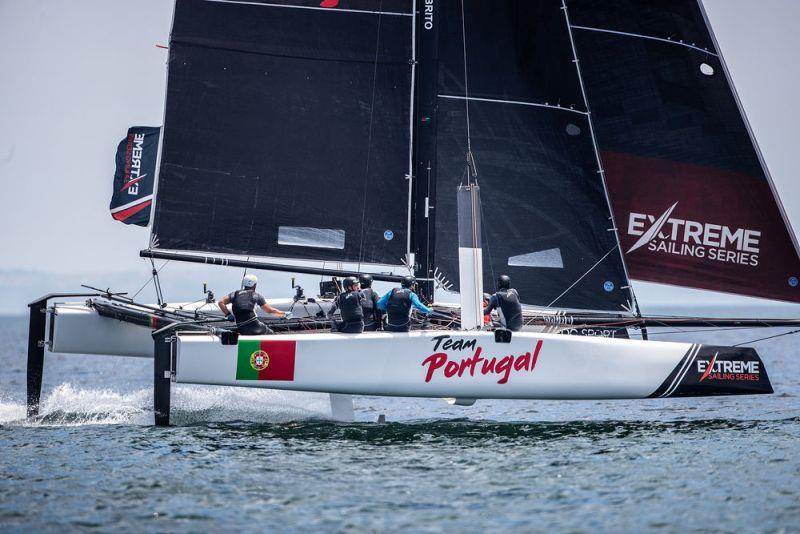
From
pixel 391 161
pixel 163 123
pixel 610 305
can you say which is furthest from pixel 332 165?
pixel 610 305

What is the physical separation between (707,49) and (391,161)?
206 inches

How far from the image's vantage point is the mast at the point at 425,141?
1455 cm

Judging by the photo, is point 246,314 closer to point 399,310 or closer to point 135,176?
point 399,310

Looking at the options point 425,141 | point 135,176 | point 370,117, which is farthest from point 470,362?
point 135,176

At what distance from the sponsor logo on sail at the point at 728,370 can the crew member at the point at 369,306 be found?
163 inches

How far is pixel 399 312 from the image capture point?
41.8 feet

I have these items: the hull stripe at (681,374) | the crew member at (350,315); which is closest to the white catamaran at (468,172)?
the hull stripe at (681,374)

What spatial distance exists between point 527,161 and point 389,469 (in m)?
6.49

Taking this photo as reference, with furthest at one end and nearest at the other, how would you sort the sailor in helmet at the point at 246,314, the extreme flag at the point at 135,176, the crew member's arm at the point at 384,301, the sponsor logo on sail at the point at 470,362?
the extreme flag at the point at 135,176, the crew member's arm at the point at 384,301, the sailor in helmet at the point at 246,314, the sponsor logo on sail at the point at 470,362

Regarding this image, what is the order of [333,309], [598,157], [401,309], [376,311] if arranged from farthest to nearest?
[598,157]
[333,309]
[376,311]
[401,309]

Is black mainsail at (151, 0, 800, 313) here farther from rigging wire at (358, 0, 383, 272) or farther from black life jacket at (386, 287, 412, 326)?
black life jacket at (386, 287, 412, 326)

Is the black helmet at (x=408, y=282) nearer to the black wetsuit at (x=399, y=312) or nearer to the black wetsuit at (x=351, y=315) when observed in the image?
the black wetsuit at (x=399, y=312)

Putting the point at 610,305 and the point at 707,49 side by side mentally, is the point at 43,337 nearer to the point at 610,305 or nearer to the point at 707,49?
the point at 610,305

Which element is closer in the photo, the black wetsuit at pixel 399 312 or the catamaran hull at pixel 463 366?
the catamaran hull at pixel 463 366
